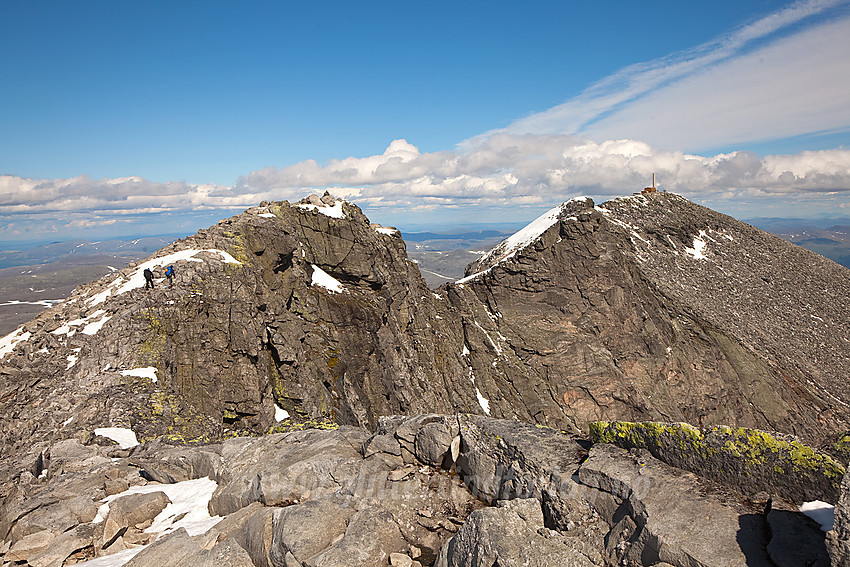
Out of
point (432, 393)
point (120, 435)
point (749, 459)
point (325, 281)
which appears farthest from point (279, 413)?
point (749, 459)

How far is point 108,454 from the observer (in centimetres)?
1870

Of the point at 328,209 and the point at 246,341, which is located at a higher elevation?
the point at 328,209

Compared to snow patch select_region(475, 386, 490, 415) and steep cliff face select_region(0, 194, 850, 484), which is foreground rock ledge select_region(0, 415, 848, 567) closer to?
steep cliff face select_region(0, 194, 850, 484)

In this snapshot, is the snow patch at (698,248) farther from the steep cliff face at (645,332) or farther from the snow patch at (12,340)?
the snow patch at (12,340)

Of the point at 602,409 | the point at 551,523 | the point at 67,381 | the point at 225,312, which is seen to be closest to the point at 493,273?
the point at 602,409

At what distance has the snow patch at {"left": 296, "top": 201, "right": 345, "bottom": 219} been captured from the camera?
146 ft

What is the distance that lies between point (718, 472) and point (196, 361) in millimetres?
28715

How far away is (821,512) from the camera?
24.8ft

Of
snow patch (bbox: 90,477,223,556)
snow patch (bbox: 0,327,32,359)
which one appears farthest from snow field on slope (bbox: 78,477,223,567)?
snow patch (bbox: 0,327,32,359)

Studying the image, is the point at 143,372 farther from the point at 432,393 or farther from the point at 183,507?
the point at 432,393

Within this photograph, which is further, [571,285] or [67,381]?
[571,285]

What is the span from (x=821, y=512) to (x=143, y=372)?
29.3m

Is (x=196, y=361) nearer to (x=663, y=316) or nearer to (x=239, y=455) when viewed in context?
(x=239, y=455)

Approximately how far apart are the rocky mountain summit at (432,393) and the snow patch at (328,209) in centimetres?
34
